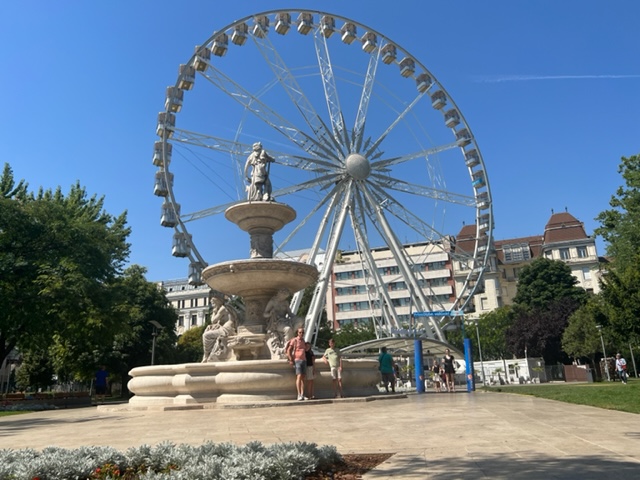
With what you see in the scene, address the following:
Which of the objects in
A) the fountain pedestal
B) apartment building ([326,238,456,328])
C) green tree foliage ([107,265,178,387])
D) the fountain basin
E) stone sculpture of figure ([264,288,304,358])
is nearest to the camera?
the fountain pedestal

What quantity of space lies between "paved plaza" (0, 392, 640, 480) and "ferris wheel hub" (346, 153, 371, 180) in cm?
2045

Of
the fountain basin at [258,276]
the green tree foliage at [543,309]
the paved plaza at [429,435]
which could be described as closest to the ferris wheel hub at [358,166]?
the fountain basin at [258,276]

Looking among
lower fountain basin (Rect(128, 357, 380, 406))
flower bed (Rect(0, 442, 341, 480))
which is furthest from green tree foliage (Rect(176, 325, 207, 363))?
flower bed (Rect(0, 442, 341, 480))

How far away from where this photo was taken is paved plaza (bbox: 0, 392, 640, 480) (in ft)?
14.7

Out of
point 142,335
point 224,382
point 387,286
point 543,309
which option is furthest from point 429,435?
point 387,286

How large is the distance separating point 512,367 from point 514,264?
44.1 metres

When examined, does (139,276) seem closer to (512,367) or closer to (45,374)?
(45,374)

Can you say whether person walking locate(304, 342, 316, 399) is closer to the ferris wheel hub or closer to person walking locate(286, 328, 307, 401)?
person walking locate(286, 328, 307, 401)

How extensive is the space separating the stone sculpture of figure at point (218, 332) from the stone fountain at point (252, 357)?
5 cm

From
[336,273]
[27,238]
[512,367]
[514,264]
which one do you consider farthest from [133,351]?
[514,264]

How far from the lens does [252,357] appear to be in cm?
1512

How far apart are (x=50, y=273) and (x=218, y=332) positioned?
445 inches

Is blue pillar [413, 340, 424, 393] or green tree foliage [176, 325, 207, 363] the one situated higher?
green tree foliage [176, 325, 207, 363]

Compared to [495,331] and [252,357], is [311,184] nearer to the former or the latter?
[252,357]
